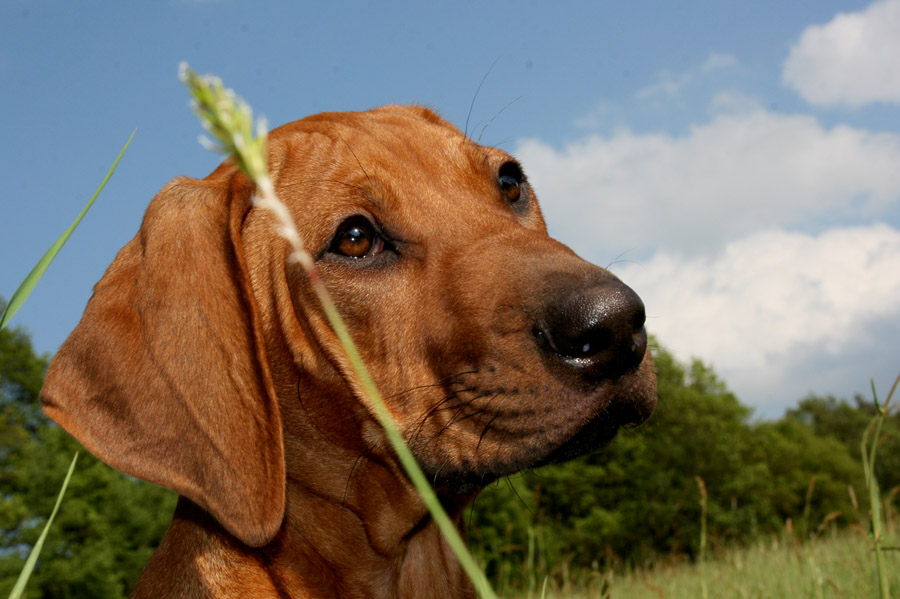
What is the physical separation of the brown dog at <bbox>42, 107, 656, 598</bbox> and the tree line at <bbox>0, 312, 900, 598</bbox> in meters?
24.2

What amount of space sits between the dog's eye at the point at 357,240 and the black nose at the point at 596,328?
1048 mm

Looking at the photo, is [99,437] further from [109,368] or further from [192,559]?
[192,559]

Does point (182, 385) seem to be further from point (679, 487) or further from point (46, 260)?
point (679, 487)

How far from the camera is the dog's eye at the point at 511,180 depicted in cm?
445

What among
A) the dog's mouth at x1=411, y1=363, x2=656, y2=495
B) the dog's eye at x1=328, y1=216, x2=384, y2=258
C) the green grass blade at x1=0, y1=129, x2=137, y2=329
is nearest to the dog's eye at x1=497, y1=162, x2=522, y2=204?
the dog's eye at x1=328, y1=216, x2=384, y2=258

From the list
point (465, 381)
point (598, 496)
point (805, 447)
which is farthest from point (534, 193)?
point (805, 447)

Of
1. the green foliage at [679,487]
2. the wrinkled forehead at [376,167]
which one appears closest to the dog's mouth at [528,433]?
the wrinkled forehead at [376,167]

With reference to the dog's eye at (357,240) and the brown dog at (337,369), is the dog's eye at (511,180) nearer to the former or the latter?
the brown dog at (337,369)

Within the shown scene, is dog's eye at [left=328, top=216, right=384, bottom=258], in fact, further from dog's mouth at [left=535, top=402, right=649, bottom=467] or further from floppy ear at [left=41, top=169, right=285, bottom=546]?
dog's mouth at [left=535, top=402, right=649, bottom=467]

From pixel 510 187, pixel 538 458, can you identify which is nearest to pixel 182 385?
pixel 538 458

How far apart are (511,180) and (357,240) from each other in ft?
4.53

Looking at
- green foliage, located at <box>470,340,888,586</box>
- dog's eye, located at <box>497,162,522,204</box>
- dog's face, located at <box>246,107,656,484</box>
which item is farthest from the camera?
green foliage, located at <box>470,340,888,586</box>

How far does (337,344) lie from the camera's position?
3.45m

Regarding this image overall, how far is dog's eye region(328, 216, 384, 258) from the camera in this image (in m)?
3.49
